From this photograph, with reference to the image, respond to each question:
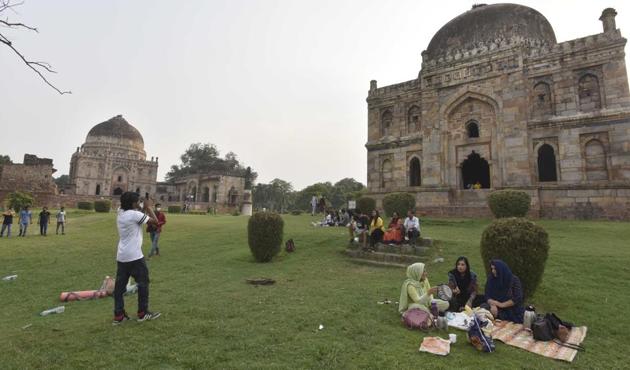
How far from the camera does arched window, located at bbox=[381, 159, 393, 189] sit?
23.1 metres

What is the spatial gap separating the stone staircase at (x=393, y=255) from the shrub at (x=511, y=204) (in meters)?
5.67

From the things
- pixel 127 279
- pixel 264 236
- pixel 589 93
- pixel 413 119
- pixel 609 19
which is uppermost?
pixel 609 19

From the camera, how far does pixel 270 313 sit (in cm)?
520

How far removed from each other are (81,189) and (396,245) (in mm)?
60510

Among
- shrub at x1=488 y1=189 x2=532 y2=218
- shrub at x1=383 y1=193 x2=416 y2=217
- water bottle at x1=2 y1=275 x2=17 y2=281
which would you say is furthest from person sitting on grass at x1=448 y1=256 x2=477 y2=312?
shrub at x1=383 y1=193 x2=416 y2=217

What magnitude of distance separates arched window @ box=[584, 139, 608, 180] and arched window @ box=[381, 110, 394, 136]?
11136mm

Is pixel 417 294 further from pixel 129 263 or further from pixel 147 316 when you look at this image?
pixel 129 263

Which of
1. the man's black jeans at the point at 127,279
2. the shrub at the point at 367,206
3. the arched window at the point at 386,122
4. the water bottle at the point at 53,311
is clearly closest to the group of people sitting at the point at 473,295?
the man's black jeans at the point at 127,279

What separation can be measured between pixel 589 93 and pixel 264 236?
18.0 m

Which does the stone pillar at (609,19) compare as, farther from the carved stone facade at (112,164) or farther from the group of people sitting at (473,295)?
→ the carved stone facade at (112,164)

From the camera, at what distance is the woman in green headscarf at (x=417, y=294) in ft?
17.0

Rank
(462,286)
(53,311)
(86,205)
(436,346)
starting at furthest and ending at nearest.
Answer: (86,205)
(462,286)
(53,311)
(436,346)

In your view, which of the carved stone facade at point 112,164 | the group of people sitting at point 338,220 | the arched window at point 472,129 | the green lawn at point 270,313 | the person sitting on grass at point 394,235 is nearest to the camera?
the green lawn at point 270,313

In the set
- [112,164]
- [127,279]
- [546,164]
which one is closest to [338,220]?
[546,164]
